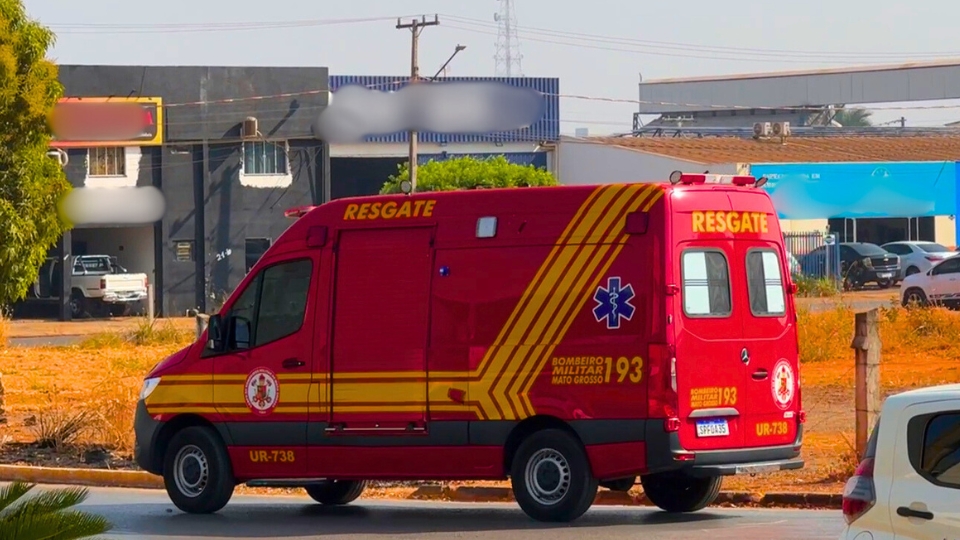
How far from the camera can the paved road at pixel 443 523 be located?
35.6 ft

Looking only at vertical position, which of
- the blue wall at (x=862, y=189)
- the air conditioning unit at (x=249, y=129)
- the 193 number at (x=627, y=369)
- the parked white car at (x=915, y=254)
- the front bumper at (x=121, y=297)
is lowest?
the 193 number at (x=627, y=369)

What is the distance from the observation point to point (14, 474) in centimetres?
1534

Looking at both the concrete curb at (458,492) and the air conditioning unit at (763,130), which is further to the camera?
the air conditioning unit at (763,130)

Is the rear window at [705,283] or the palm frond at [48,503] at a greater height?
the rear window at [705,283]

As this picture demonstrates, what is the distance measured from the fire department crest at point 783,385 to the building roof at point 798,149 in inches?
1666

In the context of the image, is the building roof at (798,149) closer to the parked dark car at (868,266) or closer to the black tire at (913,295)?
the parked dark car at (868,266)

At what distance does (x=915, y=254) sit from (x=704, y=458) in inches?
1568

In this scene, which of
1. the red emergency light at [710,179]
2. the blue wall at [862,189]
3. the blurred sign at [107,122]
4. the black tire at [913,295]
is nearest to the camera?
the red emergency light at [710,179]

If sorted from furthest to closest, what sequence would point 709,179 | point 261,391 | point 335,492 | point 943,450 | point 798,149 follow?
1. point 798,149
2. point 335,492
3. point 261,391
4. point 709,179
5. point 943,450

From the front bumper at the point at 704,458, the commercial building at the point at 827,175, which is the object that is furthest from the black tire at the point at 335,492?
the commercial building at the point at 827,175

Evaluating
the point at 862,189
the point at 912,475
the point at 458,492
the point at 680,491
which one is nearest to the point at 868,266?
the point at 862,189

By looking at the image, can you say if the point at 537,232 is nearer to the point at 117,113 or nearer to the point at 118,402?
the point at 118,402

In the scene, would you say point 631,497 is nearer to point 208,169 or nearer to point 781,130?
point 208,169

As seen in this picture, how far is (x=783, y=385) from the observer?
11.4m
